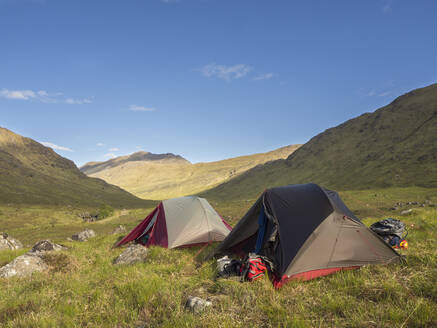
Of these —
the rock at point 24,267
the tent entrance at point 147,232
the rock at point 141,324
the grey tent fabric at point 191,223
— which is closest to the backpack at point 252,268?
the rock at point 141,324

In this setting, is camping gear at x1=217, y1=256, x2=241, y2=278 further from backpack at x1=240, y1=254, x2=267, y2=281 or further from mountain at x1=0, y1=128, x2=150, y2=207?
mountain at x1=0, y1=128, x2=150, y2=207

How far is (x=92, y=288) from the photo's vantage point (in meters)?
5.39

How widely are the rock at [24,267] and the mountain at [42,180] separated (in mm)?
91562

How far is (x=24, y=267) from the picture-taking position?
770cm

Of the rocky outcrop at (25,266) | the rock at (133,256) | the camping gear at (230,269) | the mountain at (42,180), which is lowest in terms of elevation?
the rock at (133,256)

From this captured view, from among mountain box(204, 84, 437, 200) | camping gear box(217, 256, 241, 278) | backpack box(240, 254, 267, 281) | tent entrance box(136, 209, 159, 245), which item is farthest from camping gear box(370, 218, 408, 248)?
mountain box(204, 84, 437, 200)

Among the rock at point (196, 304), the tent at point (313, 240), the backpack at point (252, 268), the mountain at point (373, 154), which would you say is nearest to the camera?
the rock at point (196, 304)

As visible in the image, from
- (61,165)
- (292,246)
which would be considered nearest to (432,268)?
(292,246)

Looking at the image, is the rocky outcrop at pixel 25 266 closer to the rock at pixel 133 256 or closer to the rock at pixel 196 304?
the rock at pixel 133 256

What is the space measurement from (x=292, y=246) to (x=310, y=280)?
79 cm

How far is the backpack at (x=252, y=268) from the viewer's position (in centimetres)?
516

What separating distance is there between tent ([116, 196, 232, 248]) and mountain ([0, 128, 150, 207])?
299ft

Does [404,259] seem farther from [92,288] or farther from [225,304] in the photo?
[92,288]

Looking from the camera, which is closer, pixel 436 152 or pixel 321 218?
pixel 321 218
